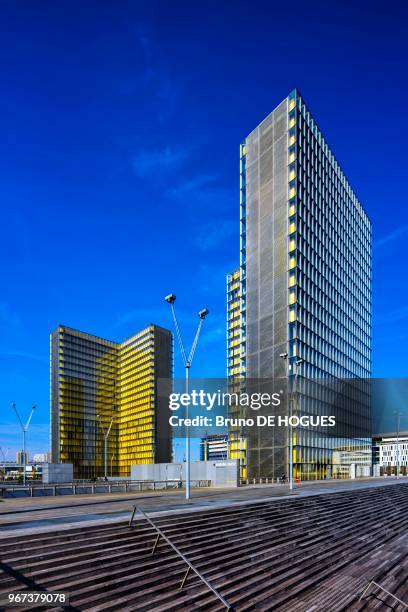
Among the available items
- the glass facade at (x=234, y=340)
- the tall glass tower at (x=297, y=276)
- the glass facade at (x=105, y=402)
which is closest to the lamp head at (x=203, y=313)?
the tall glass tower at (x=297, y=276)

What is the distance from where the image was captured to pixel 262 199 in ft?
281

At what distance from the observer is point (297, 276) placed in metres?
77.4

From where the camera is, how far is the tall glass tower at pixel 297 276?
77688 millimetres

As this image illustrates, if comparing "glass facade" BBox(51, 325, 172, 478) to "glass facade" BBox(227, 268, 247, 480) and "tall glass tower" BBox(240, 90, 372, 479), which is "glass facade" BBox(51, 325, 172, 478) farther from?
"tall glass tower" BBox(240, 90, 372, 479)

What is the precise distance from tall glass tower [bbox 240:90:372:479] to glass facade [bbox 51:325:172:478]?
75639mm

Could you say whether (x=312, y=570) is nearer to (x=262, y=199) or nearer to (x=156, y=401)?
(x=262, y=199)

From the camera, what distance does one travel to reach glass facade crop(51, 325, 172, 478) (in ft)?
512

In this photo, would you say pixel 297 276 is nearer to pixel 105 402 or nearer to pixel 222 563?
pixel 222 563

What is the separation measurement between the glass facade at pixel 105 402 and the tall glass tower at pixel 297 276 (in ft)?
248

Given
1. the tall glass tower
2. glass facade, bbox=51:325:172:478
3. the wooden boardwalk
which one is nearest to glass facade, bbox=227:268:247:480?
the tall glass tower

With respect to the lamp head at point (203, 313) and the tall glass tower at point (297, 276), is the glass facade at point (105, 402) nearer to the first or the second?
the tall glass tower at point (297, 276)

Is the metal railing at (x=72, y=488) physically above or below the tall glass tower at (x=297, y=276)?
below

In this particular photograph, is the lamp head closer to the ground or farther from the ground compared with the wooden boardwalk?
farther from the ground

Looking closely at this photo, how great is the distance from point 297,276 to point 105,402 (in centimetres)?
11065
